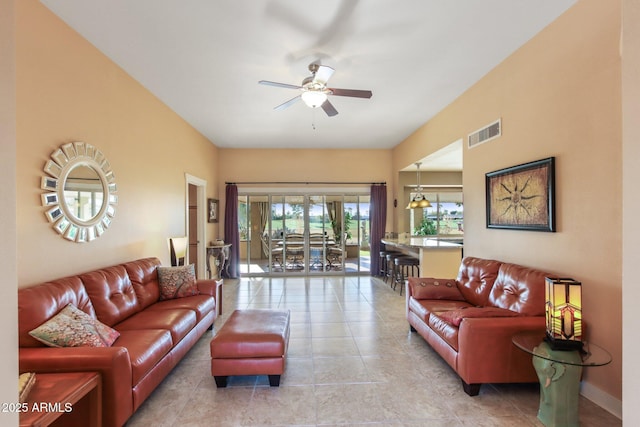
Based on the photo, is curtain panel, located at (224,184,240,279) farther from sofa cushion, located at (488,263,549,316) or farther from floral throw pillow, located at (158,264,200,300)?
sofa cushion, located at (488,263,549,316)

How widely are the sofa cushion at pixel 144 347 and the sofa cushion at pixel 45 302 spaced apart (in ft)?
1.44

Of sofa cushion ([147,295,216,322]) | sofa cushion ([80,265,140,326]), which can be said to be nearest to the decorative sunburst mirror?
sofa cushion ([80,265,140,326])

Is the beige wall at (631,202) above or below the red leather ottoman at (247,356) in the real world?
above

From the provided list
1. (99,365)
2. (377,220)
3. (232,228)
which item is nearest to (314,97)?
(99,365)

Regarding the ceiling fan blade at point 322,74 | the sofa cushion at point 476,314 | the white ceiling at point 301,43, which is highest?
the white ceiling at point 301,43

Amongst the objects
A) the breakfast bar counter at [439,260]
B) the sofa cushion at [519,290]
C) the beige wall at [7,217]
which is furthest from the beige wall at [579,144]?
the beige wall at [7,217]

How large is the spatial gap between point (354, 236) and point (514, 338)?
552cm

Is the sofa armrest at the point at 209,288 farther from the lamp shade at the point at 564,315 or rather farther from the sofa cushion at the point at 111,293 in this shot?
the lamp shade at the point at 564,315

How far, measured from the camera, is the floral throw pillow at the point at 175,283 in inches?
141

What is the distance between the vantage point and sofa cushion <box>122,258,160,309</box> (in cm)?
322

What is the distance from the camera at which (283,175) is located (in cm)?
734

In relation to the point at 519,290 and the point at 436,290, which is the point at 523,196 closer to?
the point at 519,290

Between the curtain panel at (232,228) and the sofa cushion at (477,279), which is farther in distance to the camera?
the curtain panel at (232,228)

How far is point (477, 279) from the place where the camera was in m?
3.35
